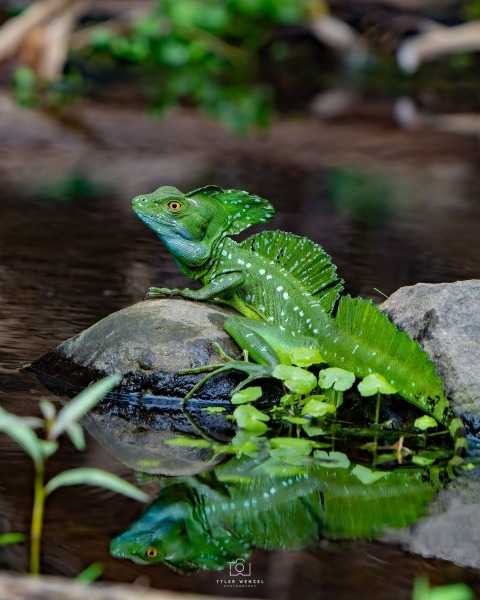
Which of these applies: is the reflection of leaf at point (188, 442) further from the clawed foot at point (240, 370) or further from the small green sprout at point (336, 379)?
the small green sprout at point (336, 379)

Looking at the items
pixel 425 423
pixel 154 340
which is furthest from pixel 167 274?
pixel 425 423

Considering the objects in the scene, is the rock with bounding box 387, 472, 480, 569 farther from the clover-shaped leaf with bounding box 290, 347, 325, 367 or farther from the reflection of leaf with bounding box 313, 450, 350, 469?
the clover-shaped leaf with bounding box 290, 347, 325, 367

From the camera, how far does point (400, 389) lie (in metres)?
4.63

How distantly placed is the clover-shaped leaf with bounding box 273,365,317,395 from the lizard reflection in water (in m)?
0.45

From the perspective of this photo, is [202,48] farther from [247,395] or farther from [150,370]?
[247,395]

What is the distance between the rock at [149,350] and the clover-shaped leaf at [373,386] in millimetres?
647

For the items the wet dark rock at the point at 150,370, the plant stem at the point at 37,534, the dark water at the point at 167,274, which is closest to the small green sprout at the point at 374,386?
the wet dark rock at the point at 150,370

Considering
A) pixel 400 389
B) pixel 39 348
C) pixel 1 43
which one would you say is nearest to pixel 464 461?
pixel 400 389

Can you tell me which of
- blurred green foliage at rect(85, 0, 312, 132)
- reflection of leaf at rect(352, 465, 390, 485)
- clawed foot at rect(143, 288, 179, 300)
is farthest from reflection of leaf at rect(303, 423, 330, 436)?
blurred green foliage at rect(85, 0, 312, 132)

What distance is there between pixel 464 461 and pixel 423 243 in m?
4.38

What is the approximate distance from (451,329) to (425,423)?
0.49 metres

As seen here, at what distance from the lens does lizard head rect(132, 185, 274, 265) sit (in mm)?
5141

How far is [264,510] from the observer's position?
3.83 meters

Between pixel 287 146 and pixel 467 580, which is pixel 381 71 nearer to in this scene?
pixel 287 146
